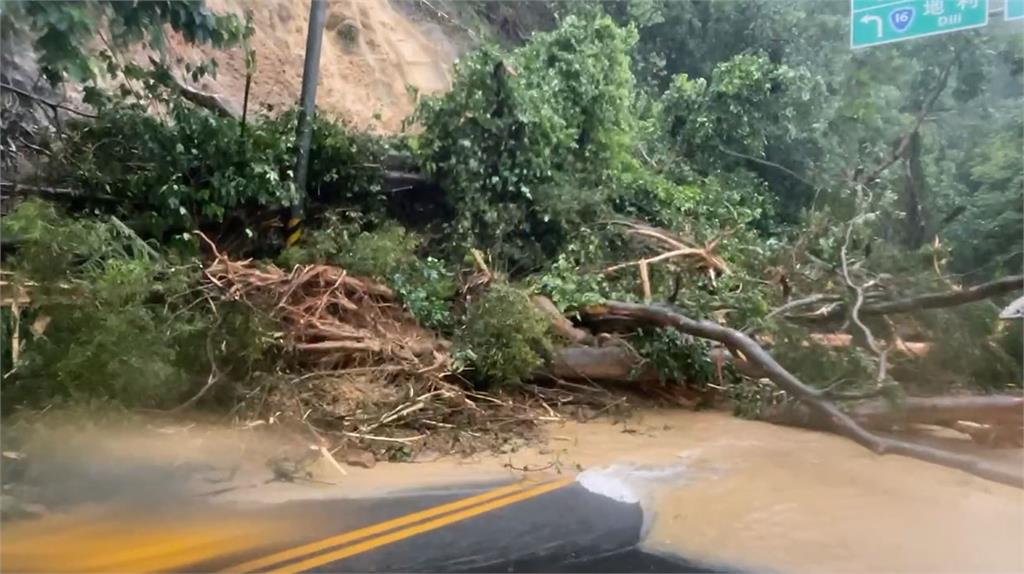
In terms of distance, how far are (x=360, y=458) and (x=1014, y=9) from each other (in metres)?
4.46

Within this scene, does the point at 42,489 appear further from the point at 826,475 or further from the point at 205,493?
the point at 826,475

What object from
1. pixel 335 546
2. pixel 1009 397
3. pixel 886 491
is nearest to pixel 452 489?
pixel 335 546

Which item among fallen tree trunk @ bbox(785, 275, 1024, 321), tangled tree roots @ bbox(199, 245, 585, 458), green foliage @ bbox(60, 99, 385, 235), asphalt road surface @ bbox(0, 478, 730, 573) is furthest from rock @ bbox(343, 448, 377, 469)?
fallen tree trunk @ bbox(785, 275, 1024, 321)

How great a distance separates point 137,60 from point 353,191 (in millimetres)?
2111

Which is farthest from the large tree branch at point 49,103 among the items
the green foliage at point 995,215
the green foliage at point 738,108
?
the green foliage at point 995,215

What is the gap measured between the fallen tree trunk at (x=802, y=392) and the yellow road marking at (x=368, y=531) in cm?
196

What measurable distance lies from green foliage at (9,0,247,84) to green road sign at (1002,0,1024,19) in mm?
4735

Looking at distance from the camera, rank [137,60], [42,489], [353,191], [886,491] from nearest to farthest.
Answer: [42,489], [886,491], [137,60], [353,191]

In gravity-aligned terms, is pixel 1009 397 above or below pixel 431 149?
below

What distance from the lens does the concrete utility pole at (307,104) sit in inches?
282

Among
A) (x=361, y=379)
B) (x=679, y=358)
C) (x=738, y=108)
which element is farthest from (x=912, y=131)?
(x=361, y=379)

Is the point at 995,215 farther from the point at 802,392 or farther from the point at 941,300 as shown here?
the point at 802,392

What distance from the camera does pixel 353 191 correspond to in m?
7.68

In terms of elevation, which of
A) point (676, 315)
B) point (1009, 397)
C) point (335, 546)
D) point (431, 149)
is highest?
point (431, 149)
